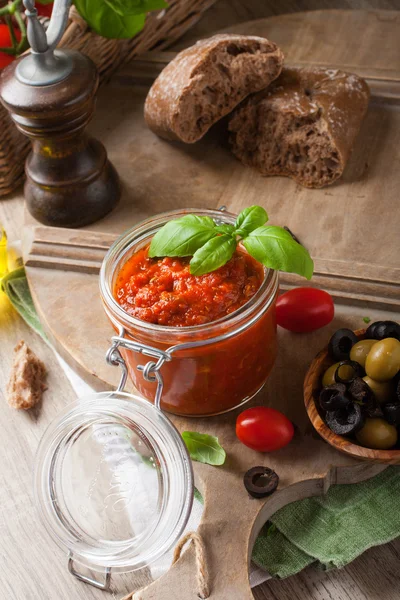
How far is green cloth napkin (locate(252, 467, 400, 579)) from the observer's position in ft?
6.67

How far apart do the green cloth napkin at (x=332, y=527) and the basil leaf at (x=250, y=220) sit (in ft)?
2.61

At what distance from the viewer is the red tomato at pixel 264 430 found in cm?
210

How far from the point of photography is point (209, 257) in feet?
6.50

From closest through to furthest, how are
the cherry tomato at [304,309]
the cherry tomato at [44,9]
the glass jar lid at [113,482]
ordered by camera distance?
the glass jar lid at [113,482], the cherry tomato at [304,309], the cherry tomato at [44,9]

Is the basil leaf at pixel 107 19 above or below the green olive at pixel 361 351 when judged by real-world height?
above

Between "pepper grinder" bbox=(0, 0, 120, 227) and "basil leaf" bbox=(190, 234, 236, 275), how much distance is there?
91 cm

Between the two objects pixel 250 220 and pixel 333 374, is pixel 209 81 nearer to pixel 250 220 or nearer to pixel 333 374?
pixel 250 220

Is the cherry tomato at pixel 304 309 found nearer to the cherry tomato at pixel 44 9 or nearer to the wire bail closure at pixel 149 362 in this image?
the wire bail closure at pixel 149 362

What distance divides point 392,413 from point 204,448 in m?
0.53

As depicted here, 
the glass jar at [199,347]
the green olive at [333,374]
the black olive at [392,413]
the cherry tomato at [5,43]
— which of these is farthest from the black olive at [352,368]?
the cherry tomato at [5,43]

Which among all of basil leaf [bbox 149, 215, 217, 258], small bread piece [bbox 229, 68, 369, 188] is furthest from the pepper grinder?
basil leaf [bbox 149, 215, 217, 258]

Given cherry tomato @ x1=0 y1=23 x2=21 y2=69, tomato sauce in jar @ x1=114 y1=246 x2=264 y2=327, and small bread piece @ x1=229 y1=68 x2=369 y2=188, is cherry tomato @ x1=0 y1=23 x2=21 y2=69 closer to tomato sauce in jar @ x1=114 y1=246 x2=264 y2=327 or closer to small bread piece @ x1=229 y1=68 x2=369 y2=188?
small bread piece @ x1=229 y1=68 x2=369 y2=188

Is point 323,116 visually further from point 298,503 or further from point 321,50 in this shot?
point 298,503

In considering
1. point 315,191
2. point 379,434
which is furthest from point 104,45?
point 379,434
